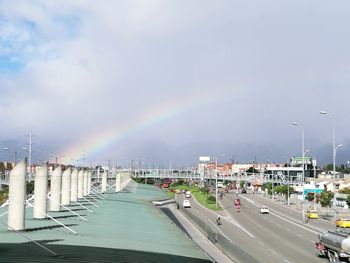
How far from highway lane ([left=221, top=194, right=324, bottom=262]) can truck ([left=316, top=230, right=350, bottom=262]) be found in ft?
4.29

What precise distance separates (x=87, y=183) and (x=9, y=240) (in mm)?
41832

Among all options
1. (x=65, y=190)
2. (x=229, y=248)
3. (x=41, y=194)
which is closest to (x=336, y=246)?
(x=229, y=248)

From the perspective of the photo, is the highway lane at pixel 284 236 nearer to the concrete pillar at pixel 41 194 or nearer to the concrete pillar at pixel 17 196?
the concrete pillar at pixel 41 194

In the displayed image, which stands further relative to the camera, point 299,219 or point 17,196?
point 299,219

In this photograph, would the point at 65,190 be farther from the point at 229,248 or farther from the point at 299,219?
the point at 299,219

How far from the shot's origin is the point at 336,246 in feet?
101

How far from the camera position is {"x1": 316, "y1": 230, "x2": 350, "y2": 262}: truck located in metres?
29.5

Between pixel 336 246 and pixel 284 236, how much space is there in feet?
69.0

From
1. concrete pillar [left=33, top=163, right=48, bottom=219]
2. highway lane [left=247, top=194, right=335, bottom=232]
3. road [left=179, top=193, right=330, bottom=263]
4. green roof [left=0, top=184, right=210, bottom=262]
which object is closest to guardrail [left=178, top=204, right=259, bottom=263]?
road [left=179, top=193, right=330, bottom=263]

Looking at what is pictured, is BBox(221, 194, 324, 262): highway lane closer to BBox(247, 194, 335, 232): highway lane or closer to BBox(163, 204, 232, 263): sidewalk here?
BBox(247, 194, 335, 232): highway lane

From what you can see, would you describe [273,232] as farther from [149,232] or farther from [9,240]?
[9,240]

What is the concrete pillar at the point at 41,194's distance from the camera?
25094 millimetres

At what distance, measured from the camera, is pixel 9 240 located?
1686cm

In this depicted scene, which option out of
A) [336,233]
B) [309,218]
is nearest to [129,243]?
[336,233]
